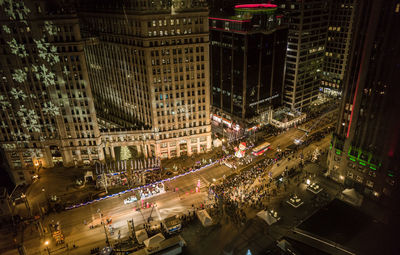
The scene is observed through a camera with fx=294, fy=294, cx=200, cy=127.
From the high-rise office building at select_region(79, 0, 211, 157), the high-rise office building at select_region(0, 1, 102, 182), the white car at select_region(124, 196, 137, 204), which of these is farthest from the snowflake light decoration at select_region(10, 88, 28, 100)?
the white car at select_region(124, 196, 137, 204)

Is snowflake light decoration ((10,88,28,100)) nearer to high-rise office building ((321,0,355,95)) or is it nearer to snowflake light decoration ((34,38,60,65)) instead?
snowflake light decoration ((34,38,60,65))

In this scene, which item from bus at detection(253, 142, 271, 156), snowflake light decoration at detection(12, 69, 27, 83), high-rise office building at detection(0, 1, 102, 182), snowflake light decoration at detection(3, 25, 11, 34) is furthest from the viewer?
bus at detection(253, 142, 271, 156)

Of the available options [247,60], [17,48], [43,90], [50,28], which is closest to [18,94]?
[43,90]

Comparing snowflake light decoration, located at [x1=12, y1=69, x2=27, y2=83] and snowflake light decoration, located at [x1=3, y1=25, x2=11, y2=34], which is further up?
snowflake light decoration, located at [x1=3, y1=25, x2=11, y2=34]

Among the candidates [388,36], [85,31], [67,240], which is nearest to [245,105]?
[388,36]

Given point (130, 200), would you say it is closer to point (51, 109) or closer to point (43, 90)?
point (51, 109)

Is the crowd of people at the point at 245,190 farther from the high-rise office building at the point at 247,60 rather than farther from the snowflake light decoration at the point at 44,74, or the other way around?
the snowflake light decoration at the point at 44,74

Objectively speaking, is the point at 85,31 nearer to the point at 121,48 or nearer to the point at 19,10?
the point at 121,48
